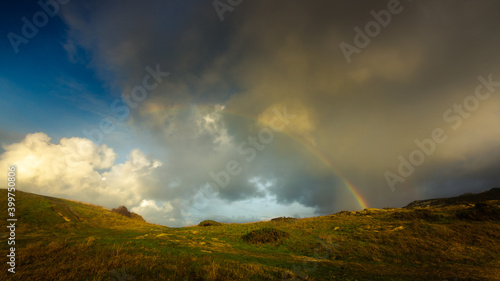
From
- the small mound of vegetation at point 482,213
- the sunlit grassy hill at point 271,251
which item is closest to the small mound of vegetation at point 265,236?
the sunlit grassy hill at point 271,251

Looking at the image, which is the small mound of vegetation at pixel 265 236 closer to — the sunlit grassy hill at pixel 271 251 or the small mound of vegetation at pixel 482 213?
the sunlit grassy hill at pixel 271 251

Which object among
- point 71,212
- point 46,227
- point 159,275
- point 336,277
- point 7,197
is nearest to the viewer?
point 159,275

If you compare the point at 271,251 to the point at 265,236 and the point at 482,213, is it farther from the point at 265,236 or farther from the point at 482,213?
the point at 482,213

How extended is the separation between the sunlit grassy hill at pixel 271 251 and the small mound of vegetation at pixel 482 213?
82 mm

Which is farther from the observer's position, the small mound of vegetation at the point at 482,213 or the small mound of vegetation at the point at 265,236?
the small mound of vegetation at the point at 265,236

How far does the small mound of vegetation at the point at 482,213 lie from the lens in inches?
892

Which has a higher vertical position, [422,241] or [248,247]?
[422,241]

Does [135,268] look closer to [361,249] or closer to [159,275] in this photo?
[159,275]

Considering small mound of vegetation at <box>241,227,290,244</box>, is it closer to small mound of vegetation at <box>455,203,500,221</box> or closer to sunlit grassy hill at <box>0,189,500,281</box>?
sunlit grassy hill at <box>0,189,500,281</box>

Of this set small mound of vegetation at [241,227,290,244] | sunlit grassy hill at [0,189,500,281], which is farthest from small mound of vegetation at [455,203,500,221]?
small mound of vegetation at [241,227,290,244]

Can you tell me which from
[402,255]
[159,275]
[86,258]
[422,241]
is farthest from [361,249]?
[86,258]

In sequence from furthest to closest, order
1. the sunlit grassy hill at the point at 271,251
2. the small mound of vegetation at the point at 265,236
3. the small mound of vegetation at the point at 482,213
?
the small mound of vegetation at the point at 265,236 → the small mound of vegetation at the point at 482,213 → the sunlit grassy hill at the point at 271,251

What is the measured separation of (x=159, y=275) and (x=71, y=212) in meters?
34.6

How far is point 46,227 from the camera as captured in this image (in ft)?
83.4
